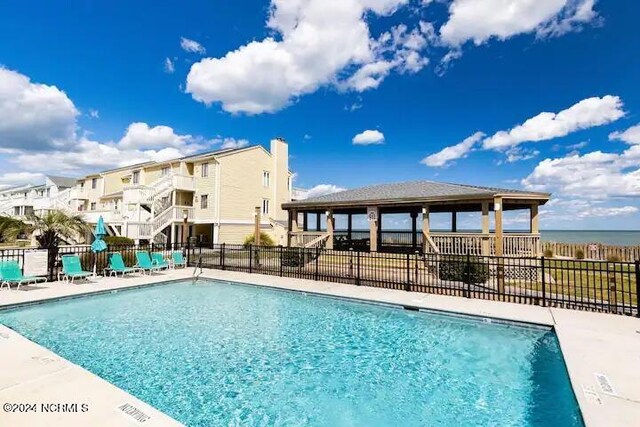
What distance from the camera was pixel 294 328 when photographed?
8.67m

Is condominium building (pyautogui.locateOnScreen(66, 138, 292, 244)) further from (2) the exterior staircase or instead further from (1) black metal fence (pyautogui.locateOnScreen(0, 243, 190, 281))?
(1) black metal fence (pyautogui.locateOnScreen(0, 243, 190, 281))

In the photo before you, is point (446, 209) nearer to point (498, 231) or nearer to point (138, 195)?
point (498, 231)

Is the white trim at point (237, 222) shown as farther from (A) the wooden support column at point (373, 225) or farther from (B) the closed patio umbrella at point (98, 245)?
(A) the wooden support column at point (373, 225)

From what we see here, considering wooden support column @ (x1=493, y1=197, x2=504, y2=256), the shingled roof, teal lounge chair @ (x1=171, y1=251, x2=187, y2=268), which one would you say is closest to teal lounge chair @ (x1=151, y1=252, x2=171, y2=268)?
teal lounge chair @ (x1=171, y1=251, x2=187, y2=268)

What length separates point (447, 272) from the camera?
13.4m

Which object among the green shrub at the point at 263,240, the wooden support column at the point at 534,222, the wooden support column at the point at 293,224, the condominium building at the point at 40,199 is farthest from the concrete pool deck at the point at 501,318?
the condominium building at the point at 40,199

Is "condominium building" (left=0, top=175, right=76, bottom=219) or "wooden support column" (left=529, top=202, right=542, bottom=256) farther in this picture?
"condominium building" (left=0, top=175, right=76, bottom=219)

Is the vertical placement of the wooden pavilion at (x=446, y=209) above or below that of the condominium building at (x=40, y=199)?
below

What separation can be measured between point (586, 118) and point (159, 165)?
3794cm

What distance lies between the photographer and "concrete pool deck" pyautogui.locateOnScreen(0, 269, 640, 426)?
12.3ft

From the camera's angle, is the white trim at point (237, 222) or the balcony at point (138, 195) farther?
the white trim at point (237, 222)

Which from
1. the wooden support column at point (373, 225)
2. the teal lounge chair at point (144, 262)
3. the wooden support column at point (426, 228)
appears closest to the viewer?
the teal lounge chair at point (144, 262)

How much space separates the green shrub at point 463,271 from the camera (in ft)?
40.6

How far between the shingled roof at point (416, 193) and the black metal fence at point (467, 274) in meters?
2.96
